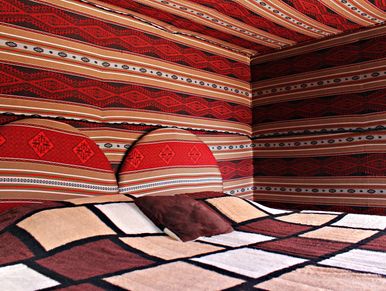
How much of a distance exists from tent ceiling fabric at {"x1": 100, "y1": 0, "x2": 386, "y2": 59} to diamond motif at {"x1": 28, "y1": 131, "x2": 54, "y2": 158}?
3.26 ft

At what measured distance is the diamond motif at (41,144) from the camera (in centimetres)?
190

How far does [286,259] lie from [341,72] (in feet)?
7.40

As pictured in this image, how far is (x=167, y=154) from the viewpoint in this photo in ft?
8.47

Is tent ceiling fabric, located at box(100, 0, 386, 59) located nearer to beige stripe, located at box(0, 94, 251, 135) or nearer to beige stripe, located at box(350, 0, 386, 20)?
beige stripe, located at box(350, 0, 386, 20)

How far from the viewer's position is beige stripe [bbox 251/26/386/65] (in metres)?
2.97

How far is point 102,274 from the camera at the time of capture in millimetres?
1147

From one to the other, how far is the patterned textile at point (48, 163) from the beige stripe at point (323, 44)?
2.03 m

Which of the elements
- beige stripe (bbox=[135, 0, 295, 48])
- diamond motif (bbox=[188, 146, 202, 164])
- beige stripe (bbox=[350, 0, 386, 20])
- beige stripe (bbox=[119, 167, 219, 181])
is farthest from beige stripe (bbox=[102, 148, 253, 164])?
beige stripe (bbox=[350, 0, 386, 20])

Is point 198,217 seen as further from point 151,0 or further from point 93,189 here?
point 151,0

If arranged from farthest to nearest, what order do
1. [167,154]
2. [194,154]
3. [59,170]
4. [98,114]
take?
[194,154], [167,154], [98,114], [59,170]

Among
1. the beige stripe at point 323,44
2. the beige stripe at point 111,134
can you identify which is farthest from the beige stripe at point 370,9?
the beige stripe at point 111,134

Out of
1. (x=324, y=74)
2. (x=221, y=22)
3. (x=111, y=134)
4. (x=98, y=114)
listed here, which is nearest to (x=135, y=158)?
(x=111, y=134)

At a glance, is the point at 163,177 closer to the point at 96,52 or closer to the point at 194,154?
the point at 194,154

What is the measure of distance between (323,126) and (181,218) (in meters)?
1.92
